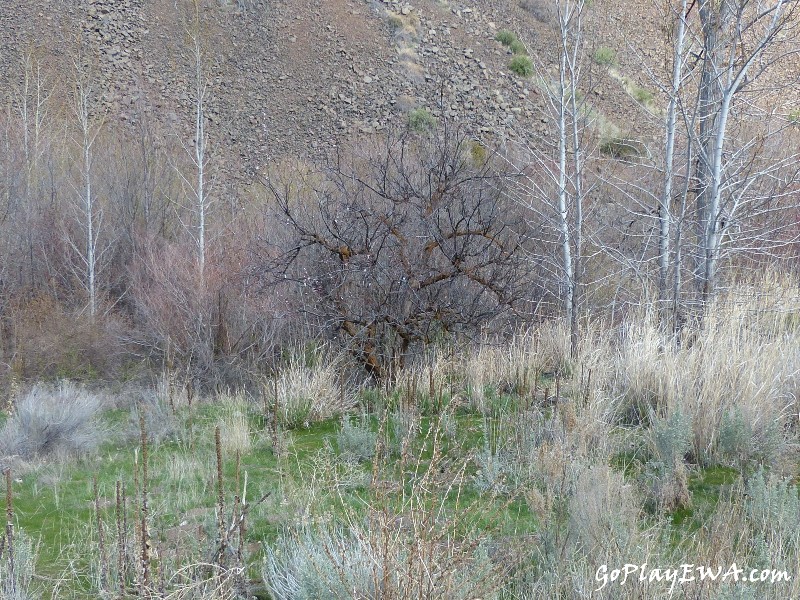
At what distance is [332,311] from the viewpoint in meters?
9.96

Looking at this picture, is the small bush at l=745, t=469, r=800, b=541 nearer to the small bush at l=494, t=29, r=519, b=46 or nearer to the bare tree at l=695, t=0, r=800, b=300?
the bare tree at l=695, t=0, r=800, b=300

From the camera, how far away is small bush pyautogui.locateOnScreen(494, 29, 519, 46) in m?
39.3

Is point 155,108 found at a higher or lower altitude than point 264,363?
higher

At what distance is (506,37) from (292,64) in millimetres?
11083

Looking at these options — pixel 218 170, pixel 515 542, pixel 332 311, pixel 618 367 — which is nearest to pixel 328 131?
pixel 218 170

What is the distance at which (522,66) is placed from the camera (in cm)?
3725

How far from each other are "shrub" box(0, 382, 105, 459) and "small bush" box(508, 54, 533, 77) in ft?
109

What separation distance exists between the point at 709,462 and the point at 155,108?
34232mm

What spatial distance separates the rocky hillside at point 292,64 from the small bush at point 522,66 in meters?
0.30

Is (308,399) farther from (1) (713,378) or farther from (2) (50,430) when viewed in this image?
(1) (713,378)

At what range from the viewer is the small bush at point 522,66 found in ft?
122

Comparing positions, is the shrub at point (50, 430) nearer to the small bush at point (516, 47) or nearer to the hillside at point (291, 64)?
the hillside at point (291, 64)

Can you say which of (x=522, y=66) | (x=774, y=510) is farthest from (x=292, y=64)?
(x=774, y=510)

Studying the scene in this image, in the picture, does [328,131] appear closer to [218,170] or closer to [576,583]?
[218,170]
